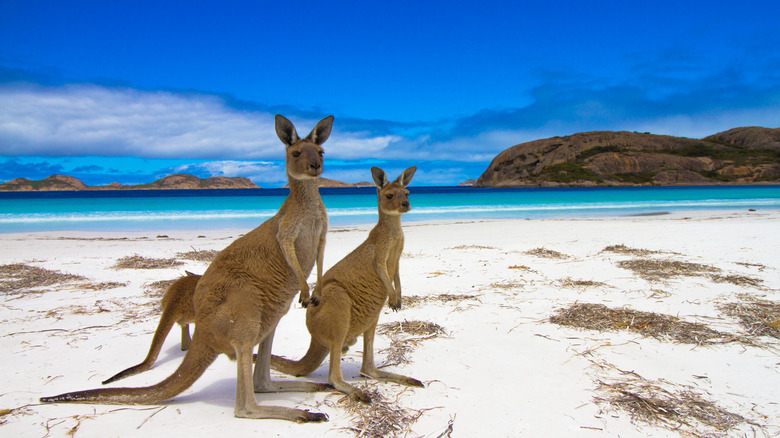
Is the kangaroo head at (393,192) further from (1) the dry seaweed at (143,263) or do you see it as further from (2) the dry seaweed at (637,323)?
(1) the dry seaweed at (143,263)

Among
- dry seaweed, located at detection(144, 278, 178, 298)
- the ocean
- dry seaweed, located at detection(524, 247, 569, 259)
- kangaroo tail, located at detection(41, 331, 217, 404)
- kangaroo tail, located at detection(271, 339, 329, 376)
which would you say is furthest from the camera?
the ocean

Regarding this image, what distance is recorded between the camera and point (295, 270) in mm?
2375

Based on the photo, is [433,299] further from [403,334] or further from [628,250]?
[628,250]

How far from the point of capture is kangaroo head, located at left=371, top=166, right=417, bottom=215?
286cm

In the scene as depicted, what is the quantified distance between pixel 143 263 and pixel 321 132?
620 centimetres

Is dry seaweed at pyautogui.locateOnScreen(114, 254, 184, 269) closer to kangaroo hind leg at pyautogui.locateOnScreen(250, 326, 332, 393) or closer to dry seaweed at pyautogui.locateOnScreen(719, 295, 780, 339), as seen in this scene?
kangaroo hind leg at pyautogui.locateOnScreen(250, 326, 332, 393)

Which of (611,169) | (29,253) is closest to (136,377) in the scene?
(29,253)

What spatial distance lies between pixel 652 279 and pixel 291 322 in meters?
5.04

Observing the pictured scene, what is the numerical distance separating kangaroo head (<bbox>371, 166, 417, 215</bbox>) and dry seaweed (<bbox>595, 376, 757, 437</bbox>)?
179 centimetres

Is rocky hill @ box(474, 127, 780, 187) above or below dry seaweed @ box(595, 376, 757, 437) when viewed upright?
above

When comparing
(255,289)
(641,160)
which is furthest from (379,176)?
(641,160)

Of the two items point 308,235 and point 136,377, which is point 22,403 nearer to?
point 136,377

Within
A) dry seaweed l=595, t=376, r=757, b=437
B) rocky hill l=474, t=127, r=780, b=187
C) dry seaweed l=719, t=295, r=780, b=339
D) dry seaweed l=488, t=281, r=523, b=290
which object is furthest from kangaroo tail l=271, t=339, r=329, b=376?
rocky hill l=474, t=127, r=780, b=187

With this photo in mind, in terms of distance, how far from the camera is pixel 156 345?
2844mm
